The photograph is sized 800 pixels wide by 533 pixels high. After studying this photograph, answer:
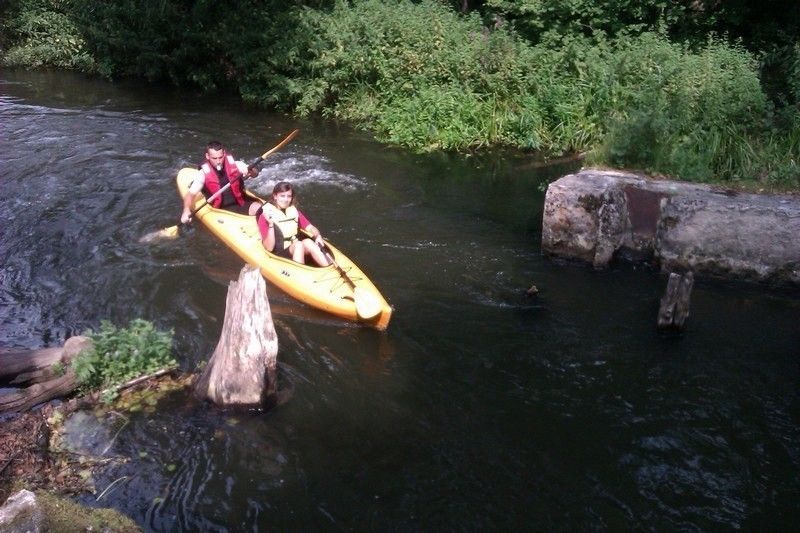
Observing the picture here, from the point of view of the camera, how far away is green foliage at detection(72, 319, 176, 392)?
504 centimetres

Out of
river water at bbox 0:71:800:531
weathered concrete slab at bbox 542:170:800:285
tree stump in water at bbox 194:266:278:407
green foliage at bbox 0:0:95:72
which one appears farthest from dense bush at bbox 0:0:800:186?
tree stump in water at bbox 194:266:278:407

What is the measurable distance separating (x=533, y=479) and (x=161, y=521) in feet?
6.74

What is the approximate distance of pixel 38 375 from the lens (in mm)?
5184

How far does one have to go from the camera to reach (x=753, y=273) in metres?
7.11

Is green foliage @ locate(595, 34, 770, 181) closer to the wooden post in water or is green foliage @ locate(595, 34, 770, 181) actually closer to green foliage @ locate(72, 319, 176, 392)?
the wooden post in water

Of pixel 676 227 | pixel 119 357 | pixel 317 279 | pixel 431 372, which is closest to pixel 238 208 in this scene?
pixel 317 279

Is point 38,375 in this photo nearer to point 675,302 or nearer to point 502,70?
point 675,302

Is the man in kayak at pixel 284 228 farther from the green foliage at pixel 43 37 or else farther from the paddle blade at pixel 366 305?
the green foliage at pixel 43 37

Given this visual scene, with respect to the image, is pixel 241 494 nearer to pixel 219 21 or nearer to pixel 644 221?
pixel 644 221

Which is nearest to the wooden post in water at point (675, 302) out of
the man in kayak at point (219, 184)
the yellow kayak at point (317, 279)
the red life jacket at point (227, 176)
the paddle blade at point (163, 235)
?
the yellow kayak at point (317, 279)

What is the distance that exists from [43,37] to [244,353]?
13.0 m

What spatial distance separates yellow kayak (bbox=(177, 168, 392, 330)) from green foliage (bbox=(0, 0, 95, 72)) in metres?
8.73

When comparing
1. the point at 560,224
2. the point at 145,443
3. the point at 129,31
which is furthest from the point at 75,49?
the point at 145,443

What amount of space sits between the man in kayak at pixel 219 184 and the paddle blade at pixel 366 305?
2.06 meters
